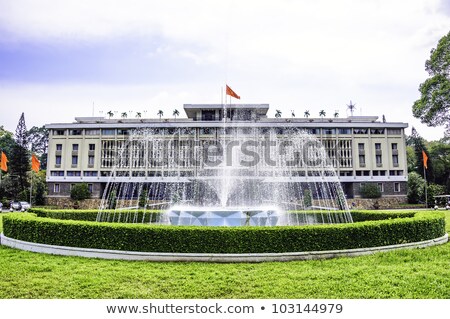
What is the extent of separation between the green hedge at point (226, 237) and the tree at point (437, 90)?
858 cm

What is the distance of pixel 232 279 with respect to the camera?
559 cm

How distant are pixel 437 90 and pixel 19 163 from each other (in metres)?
39.7

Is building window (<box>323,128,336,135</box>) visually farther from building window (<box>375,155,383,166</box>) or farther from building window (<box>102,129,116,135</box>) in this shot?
building window (<box>102,129,116,135</box>)

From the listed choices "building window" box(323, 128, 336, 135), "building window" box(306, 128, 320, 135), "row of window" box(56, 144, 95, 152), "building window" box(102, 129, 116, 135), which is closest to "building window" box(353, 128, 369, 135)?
"building window" box(323, 128, 336, 135)

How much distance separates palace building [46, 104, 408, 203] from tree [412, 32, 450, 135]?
23.9 metres

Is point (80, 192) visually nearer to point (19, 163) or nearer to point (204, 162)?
point (19, 163)

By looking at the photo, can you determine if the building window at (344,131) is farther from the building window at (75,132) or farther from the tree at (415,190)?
the building window at (75,132)

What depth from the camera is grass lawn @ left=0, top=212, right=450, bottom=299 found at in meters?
4.95

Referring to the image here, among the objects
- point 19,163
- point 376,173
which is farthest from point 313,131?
point 19,163

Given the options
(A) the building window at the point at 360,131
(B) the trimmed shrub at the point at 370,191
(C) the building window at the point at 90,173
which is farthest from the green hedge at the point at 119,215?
(A) the building window at the point at 360,131

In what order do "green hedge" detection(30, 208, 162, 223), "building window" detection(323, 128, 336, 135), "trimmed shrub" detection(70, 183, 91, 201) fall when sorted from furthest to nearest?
"building window" detection(323, 128, 336, 135) → "trimmed shrub" detection(70, 183, 91, 201) → "green hedge" detection(30, 208, 162, 223)

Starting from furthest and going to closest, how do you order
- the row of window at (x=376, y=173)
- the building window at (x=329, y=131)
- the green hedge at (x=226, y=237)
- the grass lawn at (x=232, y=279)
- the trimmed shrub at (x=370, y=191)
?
the row of window at (x=376, y=173) → the building window at (x=329, y=131) → the trimmed shrub at (x=370, y=191) → the green hedge at (x=226, y=237) → the grass lawn at (x=232, y=279)

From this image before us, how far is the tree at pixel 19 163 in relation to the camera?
37969 millimetres
